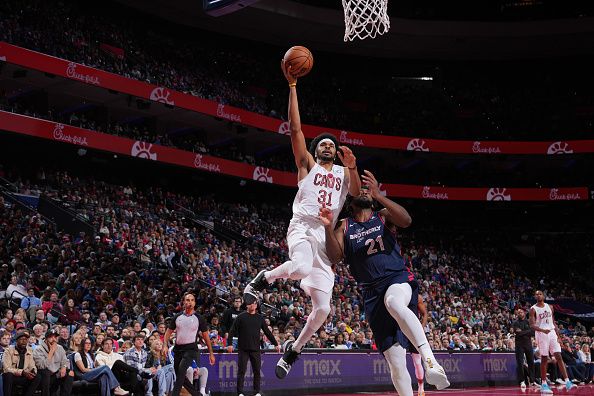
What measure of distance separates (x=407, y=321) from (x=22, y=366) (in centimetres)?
710

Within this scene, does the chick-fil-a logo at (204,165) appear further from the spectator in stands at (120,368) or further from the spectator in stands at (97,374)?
the spectator in stands at (97,374)

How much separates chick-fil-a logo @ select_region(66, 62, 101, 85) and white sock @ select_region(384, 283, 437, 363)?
69.7ft

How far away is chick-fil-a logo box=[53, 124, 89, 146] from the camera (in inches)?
981

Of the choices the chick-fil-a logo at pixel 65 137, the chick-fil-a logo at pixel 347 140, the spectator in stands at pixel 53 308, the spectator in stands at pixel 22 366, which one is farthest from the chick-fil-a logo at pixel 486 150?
the spectator in stands at pixel 22 366

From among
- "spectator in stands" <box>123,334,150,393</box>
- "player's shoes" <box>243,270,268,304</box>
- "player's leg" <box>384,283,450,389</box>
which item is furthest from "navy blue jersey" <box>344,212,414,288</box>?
"spectator in stands" <box>123,334,150,393</box>

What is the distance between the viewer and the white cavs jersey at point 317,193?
24.0 feet

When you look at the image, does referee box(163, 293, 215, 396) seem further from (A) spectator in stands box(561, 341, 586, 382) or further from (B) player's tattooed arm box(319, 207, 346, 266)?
(A) spectator in stands box(561, 341, 586, 382)

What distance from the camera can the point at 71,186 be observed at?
82.2 feet

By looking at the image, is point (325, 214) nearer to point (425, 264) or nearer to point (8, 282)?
point (8, 282)

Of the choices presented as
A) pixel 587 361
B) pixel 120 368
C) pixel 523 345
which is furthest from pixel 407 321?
pixel 587 361

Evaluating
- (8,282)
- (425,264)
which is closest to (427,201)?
(425,264)

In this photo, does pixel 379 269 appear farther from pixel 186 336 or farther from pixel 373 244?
pixel 186 336

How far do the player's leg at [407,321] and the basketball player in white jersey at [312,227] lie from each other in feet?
3.31

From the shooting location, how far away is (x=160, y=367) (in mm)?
12664
